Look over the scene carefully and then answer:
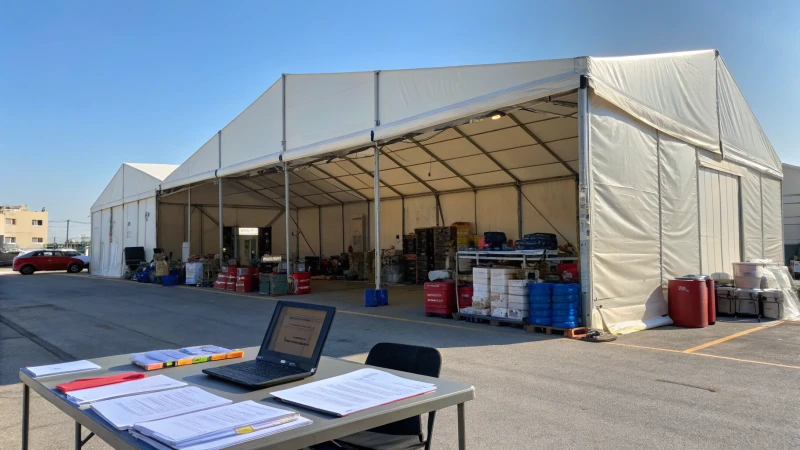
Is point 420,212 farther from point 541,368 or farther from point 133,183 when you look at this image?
point 541,368

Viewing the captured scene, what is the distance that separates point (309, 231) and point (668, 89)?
2008cm

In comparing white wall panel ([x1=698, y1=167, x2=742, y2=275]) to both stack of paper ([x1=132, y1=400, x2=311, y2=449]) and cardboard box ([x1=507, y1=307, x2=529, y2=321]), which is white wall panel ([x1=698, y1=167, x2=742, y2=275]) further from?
stack of paper ([x1=132, y1=400, x2=311, y2=449])

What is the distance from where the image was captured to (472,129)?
1462cm

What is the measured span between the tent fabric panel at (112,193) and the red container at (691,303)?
26534mm

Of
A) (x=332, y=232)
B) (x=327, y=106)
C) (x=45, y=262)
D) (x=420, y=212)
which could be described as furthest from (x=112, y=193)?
(x=327, y=106)

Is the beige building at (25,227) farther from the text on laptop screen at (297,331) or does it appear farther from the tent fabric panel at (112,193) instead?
the text on laptop screen at (297,331)

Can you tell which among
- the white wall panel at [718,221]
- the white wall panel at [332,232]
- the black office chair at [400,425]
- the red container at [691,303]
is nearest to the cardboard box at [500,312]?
the red container at [691,303]

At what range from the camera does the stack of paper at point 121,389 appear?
2086mm

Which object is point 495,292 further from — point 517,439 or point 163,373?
point 163,373

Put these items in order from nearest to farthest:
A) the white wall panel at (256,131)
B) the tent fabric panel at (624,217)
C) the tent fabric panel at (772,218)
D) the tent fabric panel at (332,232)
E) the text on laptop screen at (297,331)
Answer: the text on laptop screen at (297,331)
the tent fabric panel at (624,217)
the tent fabric panel at (772,218)
the white wall panel at (256,131)
the tent fabric panel at (332,232)

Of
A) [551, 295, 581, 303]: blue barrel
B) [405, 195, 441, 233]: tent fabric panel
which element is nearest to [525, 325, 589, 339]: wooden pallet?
[551, 295, 581, 303]: blue barrel

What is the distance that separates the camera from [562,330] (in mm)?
8836

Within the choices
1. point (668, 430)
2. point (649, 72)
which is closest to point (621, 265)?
point (649, 72)

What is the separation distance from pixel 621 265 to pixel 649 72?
13.9ft
